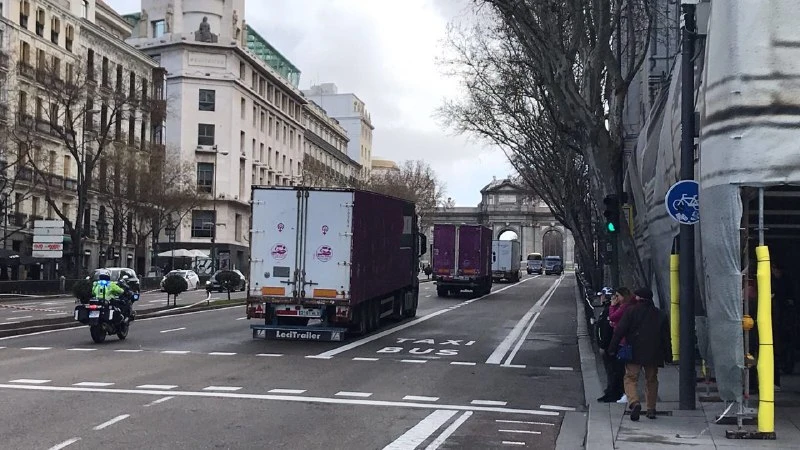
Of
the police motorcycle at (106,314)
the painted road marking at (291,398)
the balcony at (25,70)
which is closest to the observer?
the painted road marking at (291,398)

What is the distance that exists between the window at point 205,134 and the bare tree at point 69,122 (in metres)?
12.2

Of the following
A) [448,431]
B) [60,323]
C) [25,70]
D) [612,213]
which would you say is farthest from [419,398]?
[25,70]

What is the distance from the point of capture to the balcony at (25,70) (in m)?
50.4

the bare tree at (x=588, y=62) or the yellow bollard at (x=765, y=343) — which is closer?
the yellow bollard at (x=765, y=343)

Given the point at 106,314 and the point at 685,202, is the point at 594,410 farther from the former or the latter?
the point at 106,314

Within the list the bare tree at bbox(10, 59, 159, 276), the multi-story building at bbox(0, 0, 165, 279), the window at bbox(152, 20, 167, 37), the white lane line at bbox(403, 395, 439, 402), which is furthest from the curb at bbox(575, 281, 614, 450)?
the window at bbox(152, 20, 167, 37)

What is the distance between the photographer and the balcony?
5038cm

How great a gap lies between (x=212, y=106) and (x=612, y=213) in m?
66.6

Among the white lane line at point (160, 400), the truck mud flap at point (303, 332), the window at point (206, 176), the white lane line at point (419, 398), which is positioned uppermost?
the window at point (206, 176)

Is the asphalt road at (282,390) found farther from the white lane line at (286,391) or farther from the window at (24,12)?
the window at (24,12)

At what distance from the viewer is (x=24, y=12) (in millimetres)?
53656

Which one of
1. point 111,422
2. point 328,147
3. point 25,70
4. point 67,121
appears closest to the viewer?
point 111,422

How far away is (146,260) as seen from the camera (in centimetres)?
7212

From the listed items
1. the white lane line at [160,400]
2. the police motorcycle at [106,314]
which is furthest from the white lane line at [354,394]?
the police motorcycle at [106,314]
